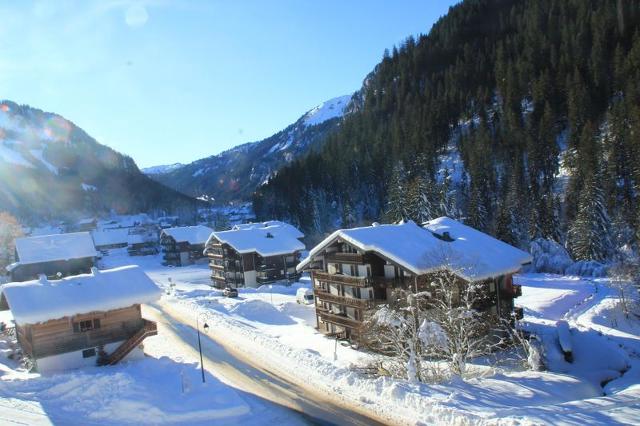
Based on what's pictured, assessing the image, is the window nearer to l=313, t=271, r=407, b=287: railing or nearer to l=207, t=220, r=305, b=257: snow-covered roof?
l=313, t=271, r=407, b=287: railing

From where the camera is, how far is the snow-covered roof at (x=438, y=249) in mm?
31547

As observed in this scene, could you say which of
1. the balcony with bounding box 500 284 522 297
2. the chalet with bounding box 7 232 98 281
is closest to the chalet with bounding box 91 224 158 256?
the chalet with bounding box 7 232 98 281

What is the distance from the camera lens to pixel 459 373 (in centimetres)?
2469

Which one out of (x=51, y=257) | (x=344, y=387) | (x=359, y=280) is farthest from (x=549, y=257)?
(x=51, y=257)

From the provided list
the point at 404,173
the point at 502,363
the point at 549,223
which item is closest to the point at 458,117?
the point at 404,173

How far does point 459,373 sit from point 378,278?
428 inches

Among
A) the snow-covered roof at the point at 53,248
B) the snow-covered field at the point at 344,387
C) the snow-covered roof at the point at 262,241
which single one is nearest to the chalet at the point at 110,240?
the snow-covered roof at the point at 53,248

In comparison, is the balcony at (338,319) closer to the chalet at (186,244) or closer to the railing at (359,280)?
the railing at (359,280)

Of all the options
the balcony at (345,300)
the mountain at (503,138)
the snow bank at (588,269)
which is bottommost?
the snow bank at (588,269)

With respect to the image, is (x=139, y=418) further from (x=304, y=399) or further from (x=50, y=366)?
(x=50, y=366)

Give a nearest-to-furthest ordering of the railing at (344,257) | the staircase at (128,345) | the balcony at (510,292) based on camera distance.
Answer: the staircase at (128,345) < the balcony at (510,292) < the railing at (344,257)

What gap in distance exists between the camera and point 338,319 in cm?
3844

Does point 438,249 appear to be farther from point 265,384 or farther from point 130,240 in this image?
point 130,240

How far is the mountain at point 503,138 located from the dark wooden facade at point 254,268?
22842 mm
